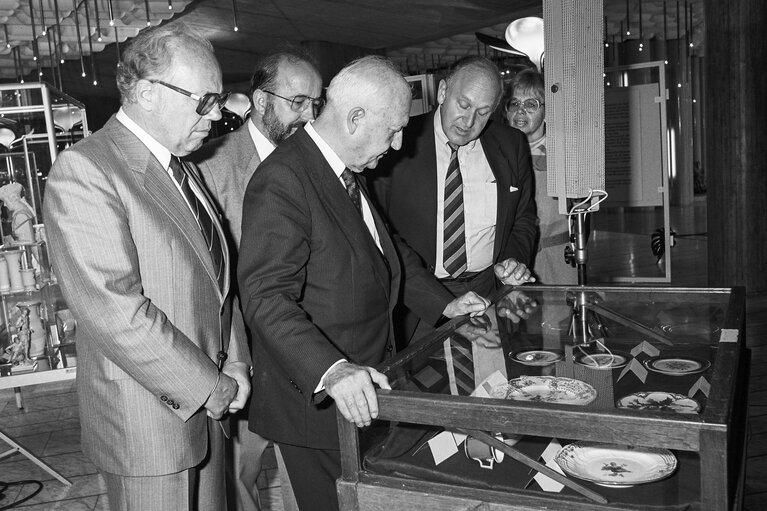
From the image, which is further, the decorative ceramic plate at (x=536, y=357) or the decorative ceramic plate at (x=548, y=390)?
the decorative ceramic plate at (x=536, y=357)

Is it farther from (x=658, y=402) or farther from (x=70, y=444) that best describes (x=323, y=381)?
(x=70, y=444)

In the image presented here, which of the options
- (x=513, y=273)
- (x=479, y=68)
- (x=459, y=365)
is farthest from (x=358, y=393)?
(x=479, y=68)

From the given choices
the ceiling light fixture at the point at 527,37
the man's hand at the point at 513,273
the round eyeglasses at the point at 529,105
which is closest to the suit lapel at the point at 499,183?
the man's hand at the point at 513,273

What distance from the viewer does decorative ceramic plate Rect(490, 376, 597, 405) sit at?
1558mm

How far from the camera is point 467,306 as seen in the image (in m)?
2.30

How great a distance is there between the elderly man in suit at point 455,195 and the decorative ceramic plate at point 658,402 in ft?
4.53

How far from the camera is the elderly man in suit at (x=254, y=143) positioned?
274 centimetres

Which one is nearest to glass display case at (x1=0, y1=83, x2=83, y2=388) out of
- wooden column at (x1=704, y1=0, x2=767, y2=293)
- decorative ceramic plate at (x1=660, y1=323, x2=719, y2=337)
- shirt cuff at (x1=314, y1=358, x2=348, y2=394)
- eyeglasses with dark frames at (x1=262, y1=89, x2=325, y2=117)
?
eyeglasses with dark frames at (x1=262, y1=89, x2=325, y2=117)

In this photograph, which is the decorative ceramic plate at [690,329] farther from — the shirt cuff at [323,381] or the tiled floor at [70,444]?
the tiled floor at [70,444]

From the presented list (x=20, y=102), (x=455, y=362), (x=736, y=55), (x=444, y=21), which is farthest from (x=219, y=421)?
(x=444, y=21)

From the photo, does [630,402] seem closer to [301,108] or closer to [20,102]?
[301,108]

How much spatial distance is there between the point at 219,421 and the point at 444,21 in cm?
1235

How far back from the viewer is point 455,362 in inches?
69.6

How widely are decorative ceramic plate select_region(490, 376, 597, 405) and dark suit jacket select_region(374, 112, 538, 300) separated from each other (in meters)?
1.31
